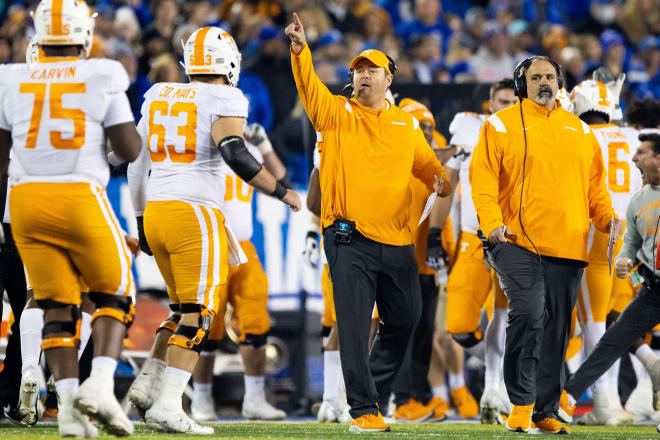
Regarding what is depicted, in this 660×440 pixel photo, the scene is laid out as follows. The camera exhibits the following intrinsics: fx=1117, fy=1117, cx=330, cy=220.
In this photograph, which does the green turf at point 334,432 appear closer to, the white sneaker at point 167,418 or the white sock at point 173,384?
the white sneaker at point 167,418

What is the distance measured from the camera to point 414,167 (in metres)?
6.90

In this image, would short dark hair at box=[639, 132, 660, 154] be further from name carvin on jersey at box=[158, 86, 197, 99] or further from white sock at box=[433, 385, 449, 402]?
name carvin on jersey at box=[158, 86, 197, 99]

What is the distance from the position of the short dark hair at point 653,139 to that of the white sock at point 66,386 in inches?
162

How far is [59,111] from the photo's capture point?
534 cm

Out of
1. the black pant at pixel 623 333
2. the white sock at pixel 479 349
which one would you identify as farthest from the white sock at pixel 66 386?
the white sock at pixel 479 349

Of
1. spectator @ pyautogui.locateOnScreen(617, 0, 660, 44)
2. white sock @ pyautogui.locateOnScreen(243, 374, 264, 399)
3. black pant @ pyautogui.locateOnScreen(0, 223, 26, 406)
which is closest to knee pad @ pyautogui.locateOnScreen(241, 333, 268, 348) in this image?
white sock @ pyautogui.locateOnScreen(243, 374, 264, 399)

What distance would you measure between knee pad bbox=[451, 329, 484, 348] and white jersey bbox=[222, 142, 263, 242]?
1.79 metres

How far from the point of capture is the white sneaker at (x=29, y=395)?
6.66 metres

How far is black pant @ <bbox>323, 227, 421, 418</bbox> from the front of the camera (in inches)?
254

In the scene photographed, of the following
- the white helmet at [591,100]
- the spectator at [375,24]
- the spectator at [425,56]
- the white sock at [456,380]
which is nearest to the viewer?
the white helmet at [591,100]

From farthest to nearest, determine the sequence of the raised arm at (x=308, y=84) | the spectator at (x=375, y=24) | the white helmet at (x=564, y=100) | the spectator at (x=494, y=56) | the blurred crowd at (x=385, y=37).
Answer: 1. the spectator at (x=375, y=24)
2. the spectator at (x=494, y=56)
3. the blurred crowd at (x=385, y=37)
4. the white helmet at (x=564, y=100)
5. the raised arm at (x=308, y=84)

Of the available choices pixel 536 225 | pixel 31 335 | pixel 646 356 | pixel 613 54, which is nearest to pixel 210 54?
pixel 31 335

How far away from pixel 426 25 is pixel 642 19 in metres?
3.43

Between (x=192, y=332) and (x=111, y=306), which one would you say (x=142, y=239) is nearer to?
(x=192, y=332)
